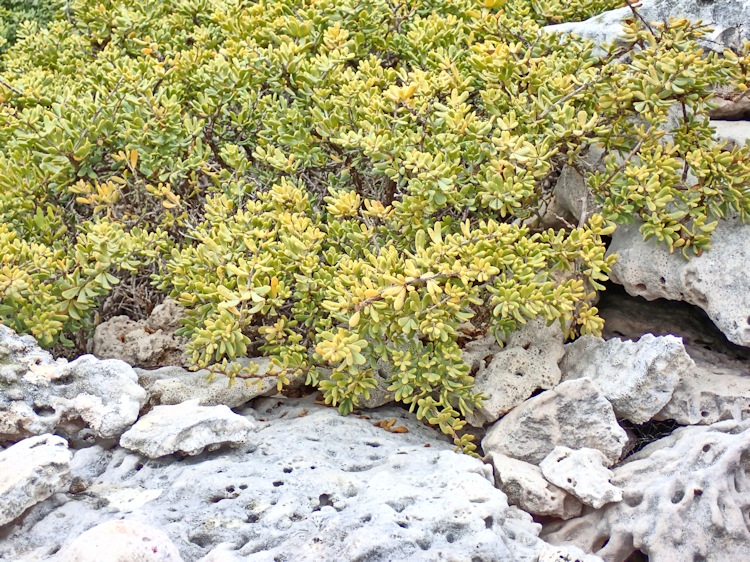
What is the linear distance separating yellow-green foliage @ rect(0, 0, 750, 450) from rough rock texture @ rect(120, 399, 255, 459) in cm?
31

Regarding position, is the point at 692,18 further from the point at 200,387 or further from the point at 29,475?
the point at 29,475

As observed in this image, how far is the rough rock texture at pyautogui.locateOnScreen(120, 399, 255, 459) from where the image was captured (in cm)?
285

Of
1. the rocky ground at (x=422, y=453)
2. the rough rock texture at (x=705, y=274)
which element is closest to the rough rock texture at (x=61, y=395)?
the rocky ground at (x=422, y=453)

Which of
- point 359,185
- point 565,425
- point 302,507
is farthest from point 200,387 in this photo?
point 565,425

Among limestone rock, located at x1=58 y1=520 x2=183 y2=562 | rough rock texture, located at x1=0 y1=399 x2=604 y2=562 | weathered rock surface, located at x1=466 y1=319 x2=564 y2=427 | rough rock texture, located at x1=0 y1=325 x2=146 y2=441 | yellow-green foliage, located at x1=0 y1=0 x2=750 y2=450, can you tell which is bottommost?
weathered rock surface, located at x1=466 y1=319 x2=564 y2=427

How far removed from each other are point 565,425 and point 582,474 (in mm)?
244

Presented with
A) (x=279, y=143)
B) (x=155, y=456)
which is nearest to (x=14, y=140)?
(x=279, y=143)

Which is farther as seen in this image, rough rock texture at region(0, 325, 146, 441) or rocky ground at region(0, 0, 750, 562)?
rough rock texture at region(0, 325, 146, 441)

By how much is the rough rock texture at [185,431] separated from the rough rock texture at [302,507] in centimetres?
7

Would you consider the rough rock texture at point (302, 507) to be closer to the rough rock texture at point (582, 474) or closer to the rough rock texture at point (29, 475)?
the rough rock texture at point (29, 475)

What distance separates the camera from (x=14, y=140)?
3916 mm

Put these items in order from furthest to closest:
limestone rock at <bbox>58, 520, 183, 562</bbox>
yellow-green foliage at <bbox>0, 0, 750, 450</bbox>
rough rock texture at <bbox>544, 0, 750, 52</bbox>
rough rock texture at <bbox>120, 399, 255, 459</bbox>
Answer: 1. rough rock texture at <bbox>544, 0, 750, 52</bbox>
2. yellow-green foliage at <bbox>0, 0, 750, 450</bbox>
3. rough rock texture at <bbox>120, 399, 255, 459</bbox>
4. limestone rock at <bbox>58, 520, 183, 562</bbox>

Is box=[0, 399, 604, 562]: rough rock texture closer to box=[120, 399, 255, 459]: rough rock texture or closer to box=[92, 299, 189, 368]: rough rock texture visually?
box=[120, 399, 255, 459]: rough rock texture

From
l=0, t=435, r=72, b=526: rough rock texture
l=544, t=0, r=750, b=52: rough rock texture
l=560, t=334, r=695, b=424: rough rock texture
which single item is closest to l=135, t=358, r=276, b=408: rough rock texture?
l=0, t=435, r=72, b=526: rough rock texture
